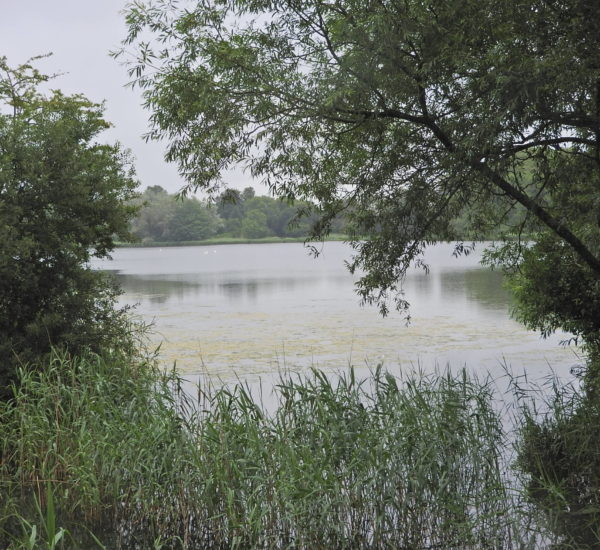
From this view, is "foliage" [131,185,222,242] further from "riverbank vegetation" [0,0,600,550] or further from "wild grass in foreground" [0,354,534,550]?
"wild grass in foreground" [0,354,534,550]

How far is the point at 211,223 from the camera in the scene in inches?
2943

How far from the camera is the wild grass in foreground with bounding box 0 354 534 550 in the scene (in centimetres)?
508

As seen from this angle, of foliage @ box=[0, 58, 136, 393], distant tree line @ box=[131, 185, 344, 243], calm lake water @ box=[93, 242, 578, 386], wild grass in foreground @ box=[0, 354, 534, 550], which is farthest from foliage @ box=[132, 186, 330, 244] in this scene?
wild grass in foreground @ box=[0, 354, 534, 550]

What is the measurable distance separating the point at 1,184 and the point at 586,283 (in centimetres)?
676

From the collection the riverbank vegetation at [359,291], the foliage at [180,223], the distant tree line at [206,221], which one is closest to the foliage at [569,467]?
the riverbank vegetation at [359,291]

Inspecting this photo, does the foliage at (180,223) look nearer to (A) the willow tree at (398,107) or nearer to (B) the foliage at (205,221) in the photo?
(B) the foliage at (205,221)

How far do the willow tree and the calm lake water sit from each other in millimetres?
1693

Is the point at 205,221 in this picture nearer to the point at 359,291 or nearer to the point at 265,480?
the point at 359,291

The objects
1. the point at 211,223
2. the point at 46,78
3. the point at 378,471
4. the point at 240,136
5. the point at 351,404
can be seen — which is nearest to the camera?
the point at 378,471

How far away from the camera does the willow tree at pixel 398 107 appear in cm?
604

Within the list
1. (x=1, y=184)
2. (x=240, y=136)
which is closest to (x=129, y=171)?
(x=1, y=184)

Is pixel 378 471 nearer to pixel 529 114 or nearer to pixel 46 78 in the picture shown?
pixel 529 114

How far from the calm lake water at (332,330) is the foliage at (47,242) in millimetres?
942

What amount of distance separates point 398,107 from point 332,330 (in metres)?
8.65
